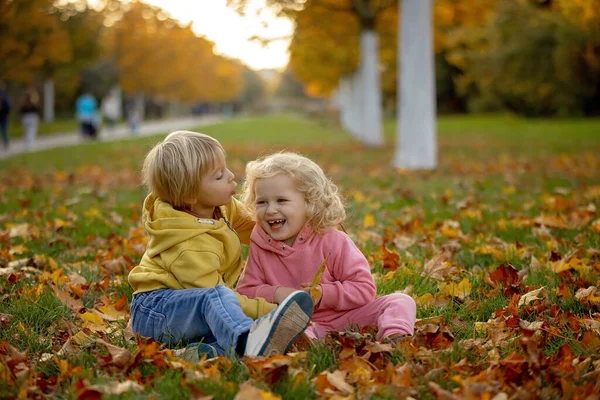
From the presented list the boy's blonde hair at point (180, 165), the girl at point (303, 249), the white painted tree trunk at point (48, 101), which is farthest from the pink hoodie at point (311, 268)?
the white painted tree trunk at point (48, 101)

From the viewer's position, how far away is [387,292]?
368 cm

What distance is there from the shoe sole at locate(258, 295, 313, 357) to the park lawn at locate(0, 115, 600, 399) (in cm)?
7

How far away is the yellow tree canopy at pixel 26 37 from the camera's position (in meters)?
17.5

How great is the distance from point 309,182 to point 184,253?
26.9 inches

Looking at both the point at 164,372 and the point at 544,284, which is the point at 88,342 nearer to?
the point at 164,372

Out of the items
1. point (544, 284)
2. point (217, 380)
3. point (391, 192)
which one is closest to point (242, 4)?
point (391, 192)

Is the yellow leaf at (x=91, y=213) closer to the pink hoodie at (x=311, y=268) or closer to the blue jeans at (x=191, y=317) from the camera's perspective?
the blue jeans at (x=191, y=317)

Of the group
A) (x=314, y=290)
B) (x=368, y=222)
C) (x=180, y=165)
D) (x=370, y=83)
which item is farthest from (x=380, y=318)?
(x=370, y=83)

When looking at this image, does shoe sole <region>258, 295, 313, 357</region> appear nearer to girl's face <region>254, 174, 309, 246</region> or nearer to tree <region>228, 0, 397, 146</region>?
girl's face <region>254, 174, 309, 246</region>

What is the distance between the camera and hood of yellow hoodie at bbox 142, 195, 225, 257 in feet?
10.1

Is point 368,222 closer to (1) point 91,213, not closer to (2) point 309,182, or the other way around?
(2) point 309,182

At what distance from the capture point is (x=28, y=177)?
10.6m

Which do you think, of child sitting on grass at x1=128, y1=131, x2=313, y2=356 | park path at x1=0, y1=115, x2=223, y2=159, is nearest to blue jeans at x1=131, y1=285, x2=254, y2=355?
child sitting on grass at x1=128, y1=131, x2=313, y2=356

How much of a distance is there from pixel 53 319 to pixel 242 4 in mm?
13966
